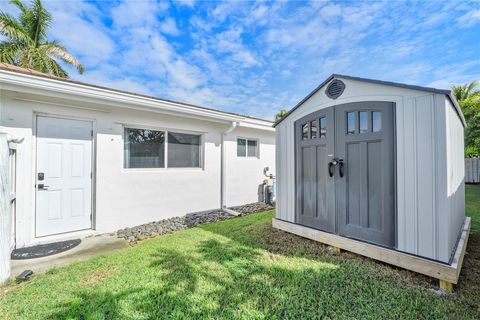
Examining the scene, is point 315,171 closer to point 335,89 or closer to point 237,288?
point 335,89

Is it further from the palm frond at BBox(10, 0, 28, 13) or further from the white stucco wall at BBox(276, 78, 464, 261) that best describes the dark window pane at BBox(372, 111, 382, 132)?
the palm frond at BBox(10, 0, 28, 13)

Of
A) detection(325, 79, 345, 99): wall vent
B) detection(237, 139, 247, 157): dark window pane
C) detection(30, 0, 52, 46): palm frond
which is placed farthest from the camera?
detection(30, 0, 52, 46): palm frond

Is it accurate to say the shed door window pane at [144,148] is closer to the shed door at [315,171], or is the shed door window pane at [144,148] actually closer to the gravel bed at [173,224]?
the gravel bed at [173,224]

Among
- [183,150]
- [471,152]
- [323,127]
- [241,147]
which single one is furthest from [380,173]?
[471,152]

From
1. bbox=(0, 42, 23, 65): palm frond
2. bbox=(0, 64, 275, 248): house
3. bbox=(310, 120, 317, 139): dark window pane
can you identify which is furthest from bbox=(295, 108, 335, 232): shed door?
bbox=(0, 42, 23, 65): palm frond

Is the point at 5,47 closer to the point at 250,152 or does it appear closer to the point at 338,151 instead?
the point at 250,152

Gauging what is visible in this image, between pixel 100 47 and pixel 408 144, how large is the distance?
32.3ft

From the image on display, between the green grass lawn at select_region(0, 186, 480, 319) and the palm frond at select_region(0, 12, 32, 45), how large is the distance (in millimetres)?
13319

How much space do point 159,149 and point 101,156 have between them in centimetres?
126

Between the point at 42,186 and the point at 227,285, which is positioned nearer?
the point at 227,285

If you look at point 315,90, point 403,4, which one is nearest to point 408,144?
point 315,90

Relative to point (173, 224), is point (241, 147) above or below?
above

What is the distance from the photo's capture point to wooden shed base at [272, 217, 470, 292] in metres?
2.26

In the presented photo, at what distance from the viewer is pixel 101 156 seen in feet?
14.4
